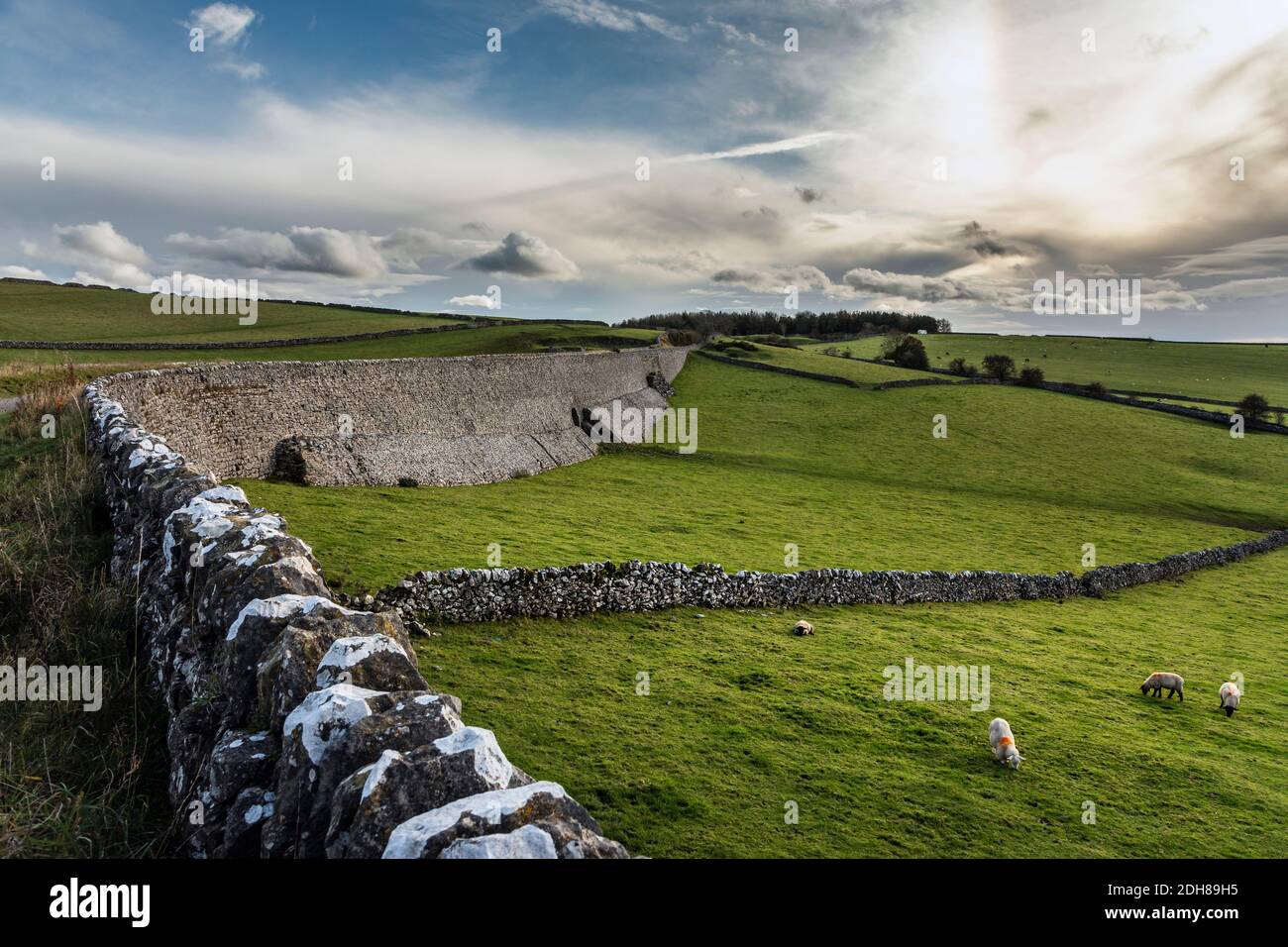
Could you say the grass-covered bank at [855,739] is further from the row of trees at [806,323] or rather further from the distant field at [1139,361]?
the row of trees at [806,323]

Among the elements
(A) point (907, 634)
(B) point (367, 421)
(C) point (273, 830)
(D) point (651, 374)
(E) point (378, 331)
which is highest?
(E) point (378, 331)

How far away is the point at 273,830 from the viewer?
3.34 m

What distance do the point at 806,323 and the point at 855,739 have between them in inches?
4882

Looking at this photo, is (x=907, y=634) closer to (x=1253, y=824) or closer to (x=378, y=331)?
(x=1253, y=824)

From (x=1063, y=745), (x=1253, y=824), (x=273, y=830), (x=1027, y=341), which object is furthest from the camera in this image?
(x=1027, y=341)

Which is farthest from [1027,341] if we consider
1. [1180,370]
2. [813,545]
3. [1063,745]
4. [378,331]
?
[1063,745]

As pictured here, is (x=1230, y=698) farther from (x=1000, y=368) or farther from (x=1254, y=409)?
(x=1000, y=368)

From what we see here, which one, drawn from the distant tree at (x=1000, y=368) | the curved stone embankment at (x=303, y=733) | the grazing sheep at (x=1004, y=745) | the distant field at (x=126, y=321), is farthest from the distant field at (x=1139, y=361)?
the curved stone embankment at (x=303, y=733)

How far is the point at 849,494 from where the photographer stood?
30.1 meters

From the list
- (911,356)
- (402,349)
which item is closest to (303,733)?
(402,349)

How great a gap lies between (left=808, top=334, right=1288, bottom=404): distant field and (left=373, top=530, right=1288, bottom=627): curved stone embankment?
195 feet

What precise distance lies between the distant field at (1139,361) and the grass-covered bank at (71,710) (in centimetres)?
7857

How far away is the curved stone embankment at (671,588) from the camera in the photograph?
12.3 metres

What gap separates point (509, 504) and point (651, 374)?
91.0 ft
